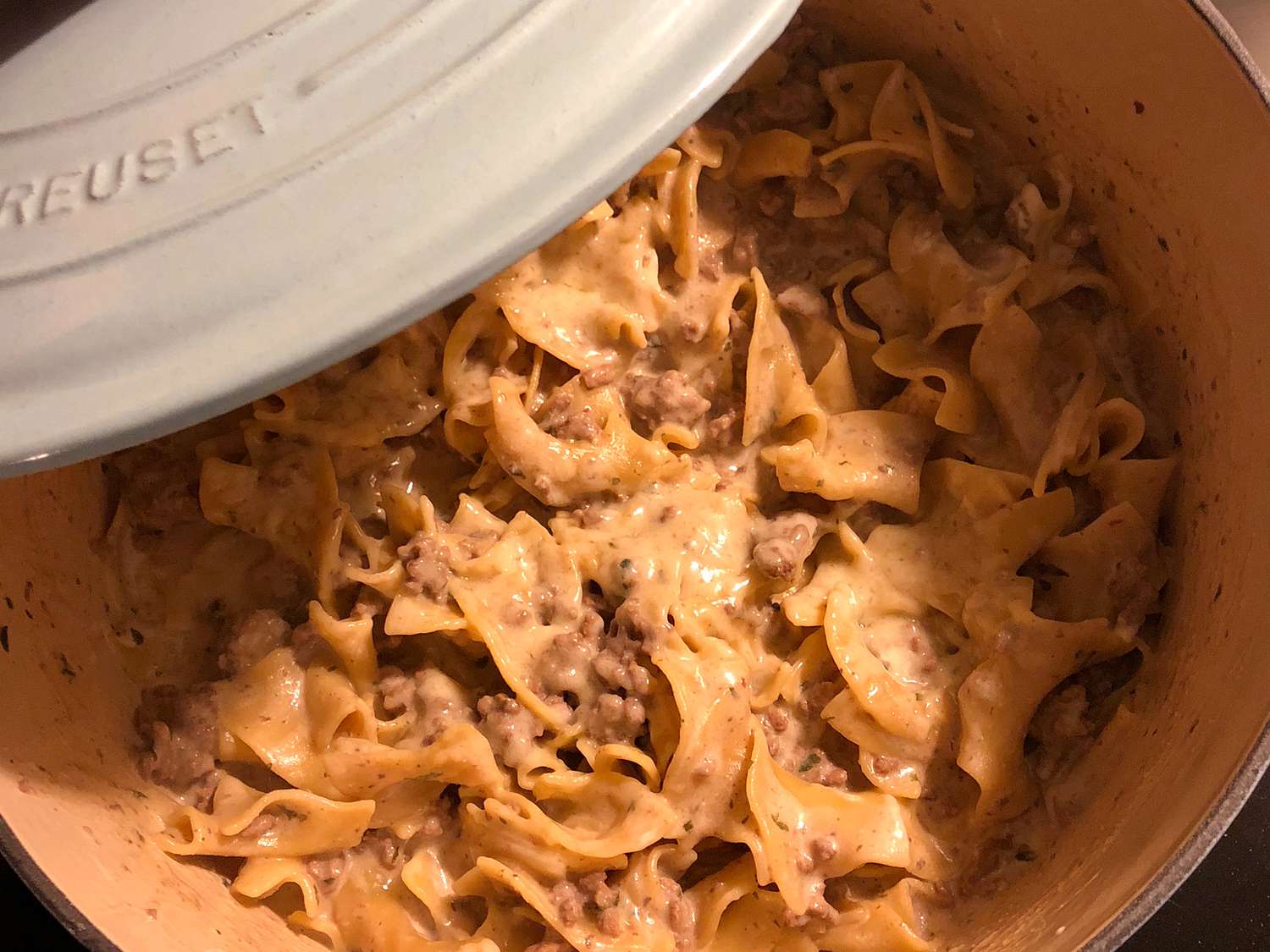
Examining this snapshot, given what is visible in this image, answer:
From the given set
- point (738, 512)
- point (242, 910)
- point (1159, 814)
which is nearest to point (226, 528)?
point (242, 910)

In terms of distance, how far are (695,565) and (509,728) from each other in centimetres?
64

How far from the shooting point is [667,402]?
291 cm

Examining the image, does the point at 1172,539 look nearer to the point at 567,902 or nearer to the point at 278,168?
the point at 567,902

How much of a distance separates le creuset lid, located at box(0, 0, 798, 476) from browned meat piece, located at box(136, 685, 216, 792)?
125cm

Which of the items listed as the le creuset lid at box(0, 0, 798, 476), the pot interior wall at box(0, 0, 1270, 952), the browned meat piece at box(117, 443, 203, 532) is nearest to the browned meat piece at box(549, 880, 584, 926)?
the pot interior wall at box(0, 0, 1270, 952)

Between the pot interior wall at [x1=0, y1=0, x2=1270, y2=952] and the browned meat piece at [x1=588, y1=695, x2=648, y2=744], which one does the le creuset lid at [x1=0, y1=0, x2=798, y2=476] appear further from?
the browned meat piece at [x1=588, y1=695, x2=648, y2=744]

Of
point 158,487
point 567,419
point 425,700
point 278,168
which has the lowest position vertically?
point 425,700

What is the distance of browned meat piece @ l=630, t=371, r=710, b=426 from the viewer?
2917 millimetres

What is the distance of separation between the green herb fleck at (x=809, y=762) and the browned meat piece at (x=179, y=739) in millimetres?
1502

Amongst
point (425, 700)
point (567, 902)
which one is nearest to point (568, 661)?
point (425, 700)

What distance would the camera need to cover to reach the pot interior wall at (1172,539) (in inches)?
84.7

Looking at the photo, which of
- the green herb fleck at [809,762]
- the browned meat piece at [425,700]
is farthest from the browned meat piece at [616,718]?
the green herb fleck at [809,762]

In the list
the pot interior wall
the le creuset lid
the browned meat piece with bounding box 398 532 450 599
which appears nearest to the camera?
the le creuset lid

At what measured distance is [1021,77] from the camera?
273 cm
